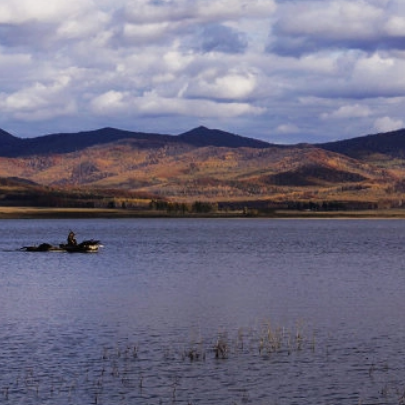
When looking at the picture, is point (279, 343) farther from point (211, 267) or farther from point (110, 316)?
point (211, 267)

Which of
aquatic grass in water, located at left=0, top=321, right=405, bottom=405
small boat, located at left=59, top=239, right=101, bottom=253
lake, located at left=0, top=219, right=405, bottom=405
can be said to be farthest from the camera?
small boat, located at left=59, top=239, right=101, bottom=253

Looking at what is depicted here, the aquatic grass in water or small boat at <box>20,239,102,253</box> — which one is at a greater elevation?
small boat at <box>20,239,102,253</box>

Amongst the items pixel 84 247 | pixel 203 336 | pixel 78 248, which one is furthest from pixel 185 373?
pixel 78 248

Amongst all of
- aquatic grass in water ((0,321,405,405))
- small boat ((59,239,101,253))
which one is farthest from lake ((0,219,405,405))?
small boat ((59,239,101,253))

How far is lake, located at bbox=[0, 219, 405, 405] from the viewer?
32.9m

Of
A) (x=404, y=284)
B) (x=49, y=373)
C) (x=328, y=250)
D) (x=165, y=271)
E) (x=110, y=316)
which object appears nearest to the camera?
(x=49, y=373)

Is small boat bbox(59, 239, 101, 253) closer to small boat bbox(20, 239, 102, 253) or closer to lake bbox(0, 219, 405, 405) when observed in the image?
small boat bbox(20, 239, 102, 253)

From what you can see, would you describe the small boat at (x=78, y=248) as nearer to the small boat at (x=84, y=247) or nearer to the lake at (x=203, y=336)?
the small boat at (x=84, y=247)

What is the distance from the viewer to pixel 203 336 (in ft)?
142

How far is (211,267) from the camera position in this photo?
3393 inches

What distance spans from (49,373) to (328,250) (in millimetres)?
81212

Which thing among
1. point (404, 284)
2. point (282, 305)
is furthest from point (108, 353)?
point (404, 284)

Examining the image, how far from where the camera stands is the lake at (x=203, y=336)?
1297 inches

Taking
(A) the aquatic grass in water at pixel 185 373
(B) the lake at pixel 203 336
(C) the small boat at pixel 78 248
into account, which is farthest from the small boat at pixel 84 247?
(A) the aquatic grass in water at pixel 185 373
